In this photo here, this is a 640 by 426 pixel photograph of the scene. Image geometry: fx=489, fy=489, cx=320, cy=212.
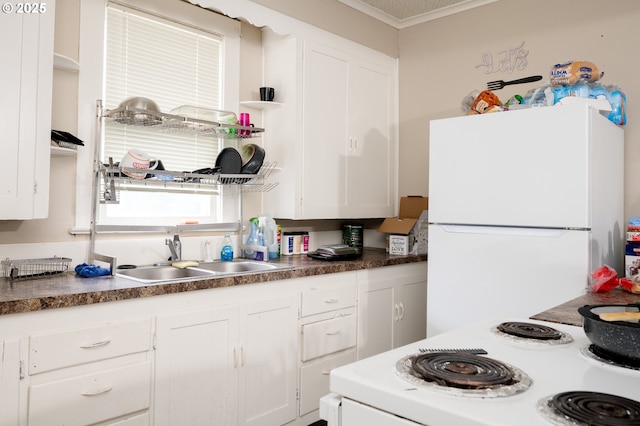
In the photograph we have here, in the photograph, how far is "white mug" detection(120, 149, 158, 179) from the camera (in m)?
2.37

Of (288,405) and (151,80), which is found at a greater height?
(151,80)

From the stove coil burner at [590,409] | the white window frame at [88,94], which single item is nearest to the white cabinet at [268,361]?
the white window frame at [88,94]

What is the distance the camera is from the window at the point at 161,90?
2551mm

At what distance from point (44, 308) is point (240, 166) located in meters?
1.41

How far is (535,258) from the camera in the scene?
2.27m

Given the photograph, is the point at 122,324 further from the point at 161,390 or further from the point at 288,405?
the point at 288,405

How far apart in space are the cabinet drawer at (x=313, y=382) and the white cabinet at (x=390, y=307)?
258 mm

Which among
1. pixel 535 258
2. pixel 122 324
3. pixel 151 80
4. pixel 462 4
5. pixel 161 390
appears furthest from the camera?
pixel 462 4

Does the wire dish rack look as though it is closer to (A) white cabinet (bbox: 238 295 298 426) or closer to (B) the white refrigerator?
(A) white cabinet (bbox: 238 295 298 426)

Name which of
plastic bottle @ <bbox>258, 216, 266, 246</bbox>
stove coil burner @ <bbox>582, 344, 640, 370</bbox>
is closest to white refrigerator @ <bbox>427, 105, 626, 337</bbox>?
plastic bottle @ <bbox>258, 216, 266, 246</bbox>

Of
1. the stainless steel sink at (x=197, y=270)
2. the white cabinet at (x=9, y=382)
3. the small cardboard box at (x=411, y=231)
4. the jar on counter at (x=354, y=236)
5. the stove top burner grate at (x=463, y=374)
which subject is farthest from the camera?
the jar on counter at (x=354, y=236)

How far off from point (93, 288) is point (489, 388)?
1.54 metres

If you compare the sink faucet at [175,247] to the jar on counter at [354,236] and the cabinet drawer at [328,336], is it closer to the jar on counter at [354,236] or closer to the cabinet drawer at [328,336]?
the cabinet drawer at [328,336]

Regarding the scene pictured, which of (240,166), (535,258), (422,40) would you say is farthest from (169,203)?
(422,40)
